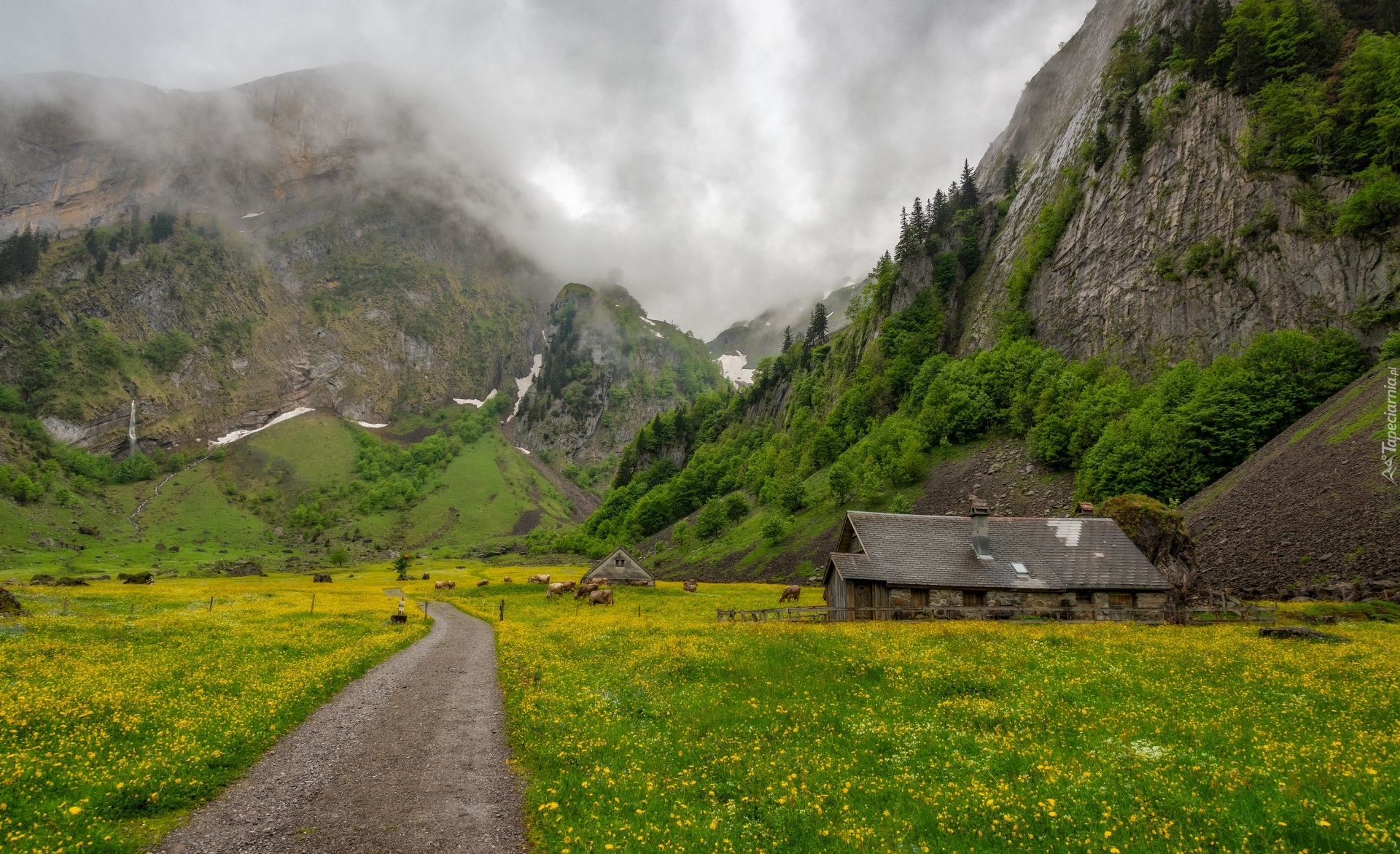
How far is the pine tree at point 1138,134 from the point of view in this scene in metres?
95.0

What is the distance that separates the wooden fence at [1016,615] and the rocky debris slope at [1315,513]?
8685mm

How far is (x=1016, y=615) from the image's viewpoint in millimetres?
37062

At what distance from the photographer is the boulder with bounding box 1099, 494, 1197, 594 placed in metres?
44.1

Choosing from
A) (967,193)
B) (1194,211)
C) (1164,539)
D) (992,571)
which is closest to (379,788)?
(992,571)

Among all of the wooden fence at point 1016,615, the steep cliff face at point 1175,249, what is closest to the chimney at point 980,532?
the wooden fence at point 1016,615

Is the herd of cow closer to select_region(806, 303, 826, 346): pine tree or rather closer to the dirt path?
the dirt path

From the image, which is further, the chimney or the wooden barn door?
the chimney

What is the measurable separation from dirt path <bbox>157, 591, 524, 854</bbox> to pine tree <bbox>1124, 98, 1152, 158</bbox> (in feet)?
400

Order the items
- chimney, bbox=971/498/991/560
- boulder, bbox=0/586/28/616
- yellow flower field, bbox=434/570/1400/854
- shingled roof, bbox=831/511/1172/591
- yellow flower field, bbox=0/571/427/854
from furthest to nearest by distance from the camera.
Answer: chimney, bbox=971/498/991/560 < shingled roof, bbox=831/511/1172/591 < boulder, bbox=0/586/28/616 < yellow flower field, bbox=0/571/427/854 < yellow flower field, bbox=434/570/1400/854

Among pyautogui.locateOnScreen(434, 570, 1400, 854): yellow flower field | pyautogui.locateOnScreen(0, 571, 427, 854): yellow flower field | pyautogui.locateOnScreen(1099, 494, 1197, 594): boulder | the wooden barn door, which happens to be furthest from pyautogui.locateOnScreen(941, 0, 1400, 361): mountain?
pyautogui.locateOnScreen(0, 571, 427, 854): yellow flower field

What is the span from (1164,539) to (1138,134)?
83942 millimetres

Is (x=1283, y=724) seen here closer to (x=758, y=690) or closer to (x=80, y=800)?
(x=758, y=690)

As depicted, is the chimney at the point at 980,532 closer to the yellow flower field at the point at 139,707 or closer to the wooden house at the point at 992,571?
the wooden house at the point at 992,571

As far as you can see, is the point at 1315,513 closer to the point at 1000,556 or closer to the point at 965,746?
the point at 1000,556
